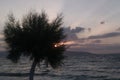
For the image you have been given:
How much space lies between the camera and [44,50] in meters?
25.0

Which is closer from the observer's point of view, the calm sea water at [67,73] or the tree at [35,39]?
the tree at [35,39]

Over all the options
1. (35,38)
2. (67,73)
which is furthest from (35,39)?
(67,73)

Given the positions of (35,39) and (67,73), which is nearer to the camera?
(35,39)

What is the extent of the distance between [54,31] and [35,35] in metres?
1.69

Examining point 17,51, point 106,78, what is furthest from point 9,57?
point 106,78

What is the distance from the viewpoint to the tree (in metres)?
25.0

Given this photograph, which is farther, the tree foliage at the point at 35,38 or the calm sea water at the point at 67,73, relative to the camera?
the calm sea water at the point at 67,73

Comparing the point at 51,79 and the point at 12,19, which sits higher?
the point at 12,19

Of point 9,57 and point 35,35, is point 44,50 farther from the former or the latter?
point 9,57

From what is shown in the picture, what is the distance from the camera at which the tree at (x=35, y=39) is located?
25.0 metres

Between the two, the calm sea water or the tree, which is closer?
the tree

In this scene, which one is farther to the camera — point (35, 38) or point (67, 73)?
point (67, 73)

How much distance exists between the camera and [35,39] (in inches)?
981

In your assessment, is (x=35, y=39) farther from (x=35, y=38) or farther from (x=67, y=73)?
(x=67, y=73)
